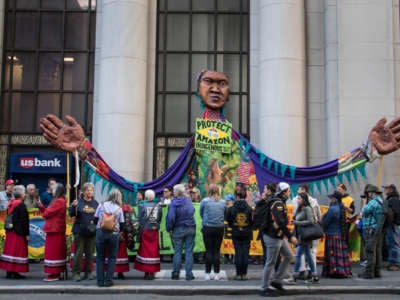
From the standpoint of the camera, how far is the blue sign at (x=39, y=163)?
18531 millimetres

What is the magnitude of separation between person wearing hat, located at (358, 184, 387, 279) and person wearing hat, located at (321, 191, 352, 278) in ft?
1.38

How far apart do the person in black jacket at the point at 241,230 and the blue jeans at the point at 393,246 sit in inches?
152

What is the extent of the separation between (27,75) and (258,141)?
7.74m

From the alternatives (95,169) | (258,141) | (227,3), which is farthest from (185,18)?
(95,169)

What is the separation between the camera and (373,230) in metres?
12.0

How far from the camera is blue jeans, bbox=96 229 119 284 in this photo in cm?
1073

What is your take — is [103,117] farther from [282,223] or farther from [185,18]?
[282,223]

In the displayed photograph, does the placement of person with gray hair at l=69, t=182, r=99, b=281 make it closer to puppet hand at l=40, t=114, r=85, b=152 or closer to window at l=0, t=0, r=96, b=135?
puppet hand at l=40, t=114, r=85, b=152

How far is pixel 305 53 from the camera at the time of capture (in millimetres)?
17891

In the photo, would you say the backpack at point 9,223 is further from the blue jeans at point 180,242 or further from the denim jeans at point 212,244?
the denim jeans at point 212,244

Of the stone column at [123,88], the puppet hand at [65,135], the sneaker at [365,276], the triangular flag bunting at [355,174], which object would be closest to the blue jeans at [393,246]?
the sneaker at [365,276]

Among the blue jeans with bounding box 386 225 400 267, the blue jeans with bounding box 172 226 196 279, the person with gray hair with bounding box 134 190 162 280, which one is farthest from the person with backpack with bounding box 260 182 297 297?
the blue jeans with bounding box 386 225 400 267

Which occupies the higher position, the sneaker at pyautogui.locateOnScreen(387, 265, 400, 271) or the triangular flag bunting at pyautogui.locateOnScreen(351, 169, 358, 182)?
the triangular flag bunting at pyautogui.locateOnScreen(351, 169, 358, 182)

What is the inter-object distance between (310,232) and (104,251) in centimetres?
385
